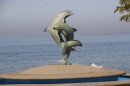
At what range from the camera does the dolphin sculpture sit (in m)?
19.0

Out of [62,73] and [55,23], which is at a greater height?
[55,23]

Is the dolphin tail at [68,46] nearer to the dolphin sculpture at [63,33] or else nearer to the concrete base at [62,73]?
the dolphin sculpture at [63,33]

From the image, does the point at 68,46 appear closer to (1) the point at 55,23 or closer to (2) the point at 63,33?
(2) the point at 63,33

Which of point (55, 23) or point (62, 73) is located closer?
point (62, 73)

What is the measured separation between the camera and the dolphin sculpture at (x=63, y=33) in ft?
62.5

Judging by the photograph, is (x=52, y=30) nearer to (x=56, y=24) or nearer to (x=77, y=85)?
(x=56, y=24)

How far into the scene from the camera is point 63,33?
19156 millimetres

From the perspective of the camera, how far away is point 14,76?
1731 cm

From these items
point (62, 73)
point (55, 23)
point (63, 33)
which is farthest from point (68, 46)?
point (62, 73)

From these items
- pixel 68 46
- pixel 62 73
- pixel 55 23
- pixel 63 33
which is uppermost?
pixel 55 23

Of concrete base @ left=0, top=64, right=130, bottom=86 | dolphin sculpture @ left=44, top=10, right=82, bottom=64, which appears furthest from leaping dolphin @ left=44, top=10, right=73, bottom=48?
concrete base @ left=0, top=64, right=130, bottom=86

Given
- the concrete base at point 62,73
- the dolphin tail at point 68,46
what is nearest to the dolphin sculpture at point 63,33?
the dolphin tail at point 68,46

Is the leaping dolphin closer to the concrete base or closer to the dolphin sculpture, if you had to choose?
the dolphin sculpture

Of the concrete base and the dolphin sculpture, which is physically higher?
the dolphin sculpture
